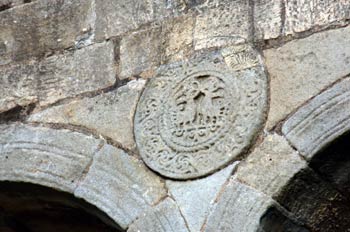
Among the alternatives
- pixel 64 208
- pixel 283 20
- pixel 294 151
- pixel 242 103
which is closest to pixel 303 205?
pixel 294 151

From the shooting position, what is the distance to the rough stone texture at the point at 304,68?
3.39 m

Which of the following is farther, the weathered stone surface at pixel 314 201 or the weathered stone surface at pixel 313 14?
the weathered stone surface at pixel 313 14

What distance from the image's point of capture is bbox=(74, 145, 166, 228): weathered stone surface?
3.47 metres

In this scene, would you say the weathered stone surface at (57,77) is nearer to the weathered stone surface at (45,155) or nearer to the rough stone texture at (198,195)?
the weathered stone surface at (45,155)

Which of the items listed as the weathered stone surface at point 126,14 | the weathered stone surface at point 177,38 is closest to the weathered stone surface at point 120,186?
the weathered stone surface at point 177,38

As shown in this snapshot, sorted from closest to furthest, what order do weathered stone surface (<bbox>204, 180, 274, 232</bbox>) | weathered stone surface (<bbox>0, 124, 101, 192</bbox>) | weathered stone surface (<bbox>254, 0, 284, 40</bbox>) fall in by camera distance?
weathered stone surface (<bbox>204, 180, 274, 232</bbox>)
weathered stone surface (<bbox>254, 0, 284, 40</bbox>)
weathered stone surface (<bbox>0, 124, 101, 192</bbox>)

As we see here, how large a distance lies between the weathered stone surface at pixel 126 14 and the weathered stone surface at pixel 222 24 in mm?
138

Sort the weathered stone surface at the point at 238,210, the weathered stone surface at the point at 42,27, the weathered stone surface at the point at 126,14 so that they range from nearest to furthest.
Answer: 1. the weathered stone surface at the point at 238,210
2. the weathered stone surface at the point at 126,14
3. the weathered stone surface at the point at 42,27

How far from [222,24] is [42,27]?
0.79m

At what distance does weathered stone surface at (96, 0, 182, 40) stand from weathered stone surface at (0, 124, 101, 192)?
43 centimetres

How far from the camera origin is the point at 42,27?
13.4ft

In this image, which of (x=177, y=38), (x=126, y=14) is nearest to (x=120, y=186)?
(x=177, y=38)

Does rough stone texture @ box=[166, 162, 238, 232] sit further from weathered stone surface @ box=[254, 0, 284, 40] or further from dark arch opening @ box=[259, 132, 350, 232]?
weathered stone surface @ box=[254, 0, 284, 40]

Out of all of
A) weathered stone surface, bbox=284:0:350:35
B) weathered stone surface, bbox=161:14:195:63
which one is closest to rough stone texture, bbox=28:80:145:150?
weathered stone surface, bbox=161:14:195:63
